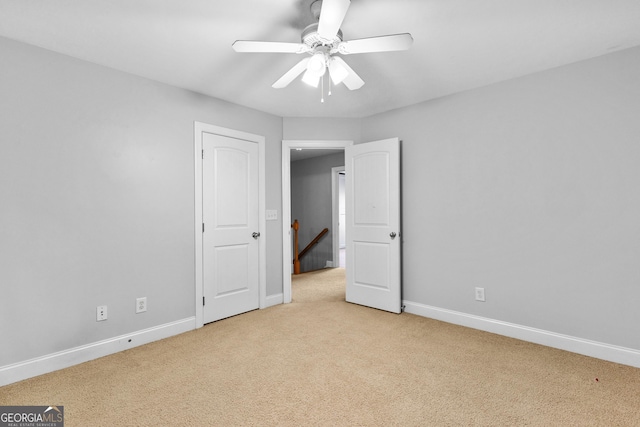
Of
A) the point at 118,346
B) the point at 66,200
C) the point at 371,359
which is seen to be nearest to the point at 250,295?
the point at 118,346

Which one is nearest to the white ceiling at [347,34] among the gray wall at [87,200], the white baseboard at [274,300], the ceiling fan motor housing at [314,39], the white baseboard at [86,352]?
the ceiling fan motor housing at [314,39]

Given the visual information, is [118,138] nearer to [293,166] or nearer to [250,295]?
[250,295]

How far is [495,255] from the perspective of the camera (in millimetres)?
3084

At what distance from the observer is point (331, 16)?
165 cm

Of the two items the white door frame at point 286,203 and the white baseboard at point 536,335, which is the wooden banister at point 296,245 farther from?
the white baseboard at point 536,335

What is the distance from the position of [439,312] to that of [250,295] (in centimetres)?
214

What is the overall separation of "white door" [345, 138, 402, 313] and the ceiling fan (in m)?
1.70

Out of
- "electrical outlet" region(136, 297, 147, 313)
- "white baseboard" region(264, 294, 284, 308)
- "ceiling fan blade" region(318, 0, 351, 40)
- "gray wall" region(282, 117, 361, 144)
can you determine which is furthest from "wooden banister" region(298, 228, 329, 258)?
"ceiling fan blade" region(318, 0, 351, 40)

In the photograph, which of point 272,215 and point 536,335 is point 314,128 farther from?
point 536,335

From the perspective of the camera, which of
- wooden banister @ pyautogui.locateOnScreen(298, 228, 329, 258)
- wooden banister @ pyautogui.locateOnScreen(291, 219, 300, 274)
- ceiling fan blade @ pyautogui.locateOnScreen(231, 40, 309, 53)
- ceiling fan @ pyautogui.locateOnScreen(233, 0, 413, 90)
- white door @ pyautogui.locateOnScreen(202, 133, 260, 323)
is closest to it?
ceiling fan @ pyautogui.locateOnScreen(233, 0, 413, 90)

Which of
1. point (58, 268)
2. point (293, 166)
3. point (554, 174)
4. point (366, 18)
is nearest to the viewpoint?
point (366, 18)

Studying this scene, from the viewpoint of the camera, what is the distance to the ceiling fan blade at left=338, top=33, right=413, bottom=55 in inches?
71.4

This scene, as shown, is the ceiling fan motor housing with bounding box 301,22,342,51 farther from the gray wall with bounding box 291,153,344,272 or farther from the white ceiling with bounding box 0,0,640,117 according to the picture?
the gray wall with bounding box 291,153,344,272

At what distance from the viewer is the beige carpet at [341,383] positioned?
1799 mm
